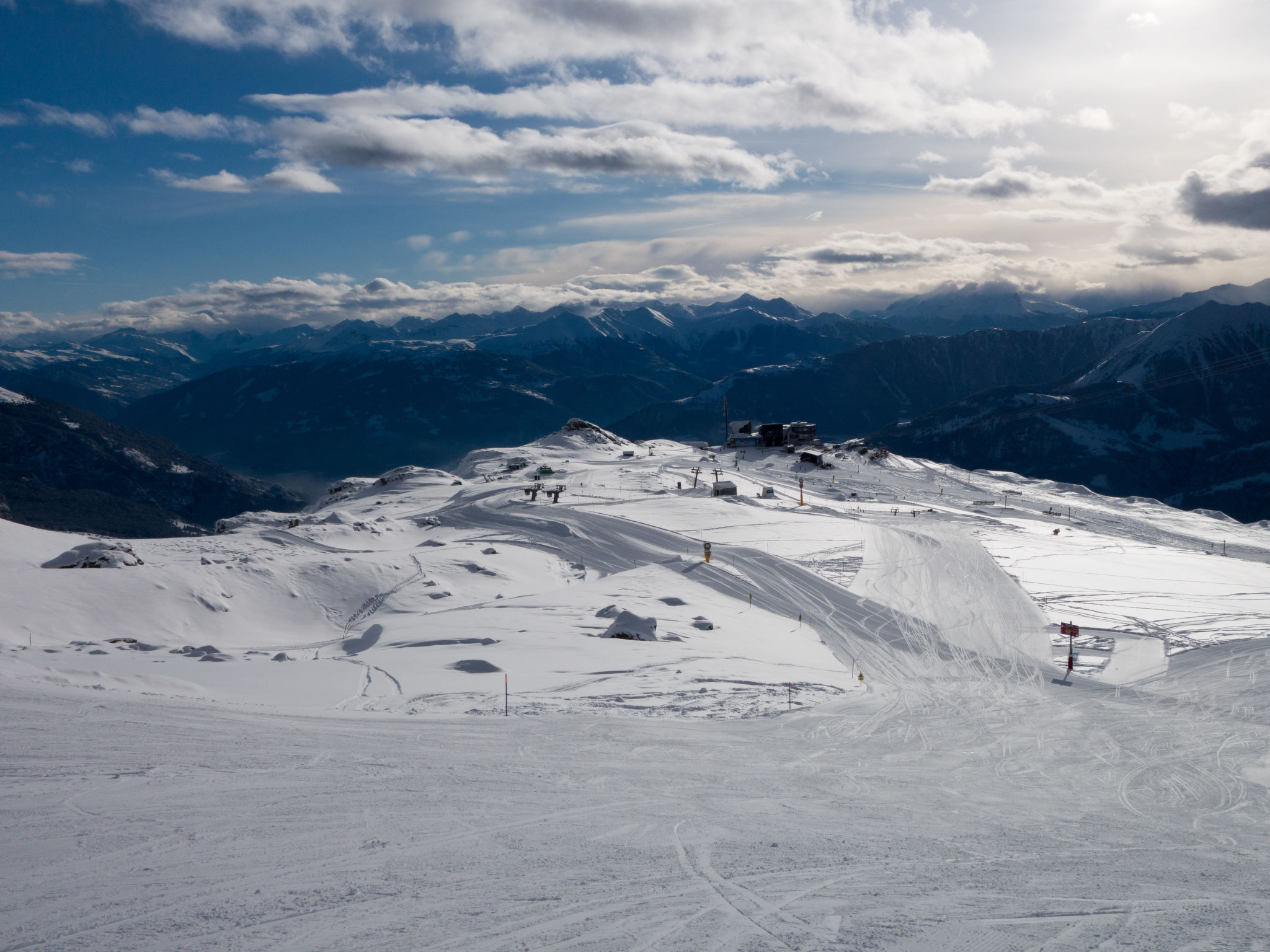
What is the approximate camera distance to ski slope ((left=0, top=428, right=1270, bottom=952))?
9516mm

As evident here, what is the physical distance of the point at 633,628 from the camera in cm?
2731

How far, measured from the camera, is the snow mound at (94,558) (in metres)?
31.5

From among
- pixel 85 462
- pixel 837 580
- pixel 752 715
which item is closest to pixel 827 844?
pixel 752 715

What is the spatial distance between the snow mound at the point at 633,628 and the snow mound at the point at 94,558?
22186mm

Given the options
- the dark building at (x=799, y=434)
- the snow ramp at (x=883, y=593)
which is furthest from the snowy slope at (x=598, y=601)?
the dark building at (x=799, y=434)

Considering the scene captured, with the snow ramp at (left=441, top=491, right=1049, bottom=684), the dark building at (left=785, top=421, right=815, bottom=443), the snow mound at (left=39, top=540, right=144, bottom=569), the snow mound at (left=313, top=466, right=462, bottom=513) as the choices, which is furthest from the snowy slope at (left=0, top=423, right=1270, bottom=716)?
the dark building at (left=785, top=421, right=815, bottom=443)

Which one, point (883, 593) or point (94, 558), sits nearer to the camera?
point (94, 558)

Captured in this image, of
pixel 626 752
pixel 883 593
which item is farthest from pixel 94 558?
pixel 883 593

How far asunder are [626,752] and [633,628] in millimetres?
10949

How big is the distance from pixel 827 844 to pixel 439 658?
1550cm

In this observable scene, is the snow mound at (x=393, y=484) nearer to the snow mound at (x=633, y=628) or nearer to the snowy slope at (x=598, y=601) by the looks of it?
the snowy slope at (x=598, y=601)

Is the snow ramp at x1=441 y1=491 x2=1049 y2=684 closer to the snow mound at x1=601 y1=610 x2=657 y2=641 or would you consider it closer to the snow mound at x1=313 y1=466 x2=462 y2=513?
the snow mound at x1=601 y1=610 x2=657 y2=641

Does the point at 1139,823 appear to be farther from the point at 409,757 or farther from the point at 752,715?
the point at 409,757

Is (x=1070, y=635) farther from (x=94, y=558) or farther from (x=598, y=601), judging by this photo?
(x=94, y=558)
